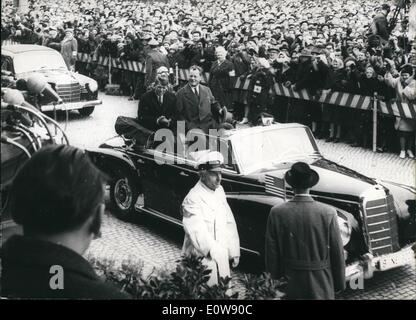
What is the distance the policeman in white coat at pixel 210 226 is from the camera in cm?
399

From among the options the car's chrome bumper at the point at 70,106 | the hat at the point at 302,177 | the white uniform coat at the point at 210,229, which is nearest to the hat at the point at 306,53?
the car's chrome bumper at the point at 70,106

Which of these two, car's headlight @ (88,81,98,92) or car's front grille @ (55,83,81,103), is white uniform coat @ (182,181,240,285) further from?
car's headlight @ (88,81,98,92)

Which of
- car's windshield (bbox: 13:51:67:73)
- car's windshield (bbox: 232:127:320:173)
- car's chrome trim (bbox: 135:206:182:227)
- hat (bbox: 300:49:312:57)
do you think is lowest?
car's chrome trim (bbox: 135:206:182:227)

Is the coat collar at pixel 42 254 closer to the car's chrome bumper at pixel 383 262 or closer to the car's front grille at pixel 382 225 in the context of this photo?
the car's chrome bumper at pixel 383 262

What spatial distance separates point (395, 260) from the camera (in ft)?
15.3

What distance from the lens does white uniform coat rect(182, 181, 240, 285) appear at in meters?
3.99

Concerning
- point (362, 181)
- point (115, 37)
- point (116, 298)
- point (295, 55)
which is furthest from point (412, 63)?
point (116, 298)

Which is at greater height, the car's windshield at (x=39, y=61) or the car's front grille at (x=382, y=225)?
the car's windshield at (x=39, y=61)

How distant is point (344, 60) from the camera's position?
721cm

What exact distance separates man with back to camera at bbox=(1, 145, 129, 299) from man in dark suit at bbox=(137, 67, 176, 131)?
349cm

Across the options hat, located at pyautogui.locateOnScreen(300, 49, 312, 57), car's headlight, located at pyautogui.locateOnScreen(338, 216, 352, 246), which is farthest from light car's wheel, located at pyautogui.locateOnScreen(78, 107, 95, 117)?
hat, located at pyautogui.locateOnScreen(300, 49, 312, 57)

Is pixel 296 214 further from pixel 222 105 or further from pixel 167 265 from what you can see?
pixel 222 105

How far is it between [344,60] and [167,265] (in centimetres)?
403

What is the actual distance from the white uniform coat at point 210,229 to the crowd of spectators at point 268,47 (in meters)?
1.33
